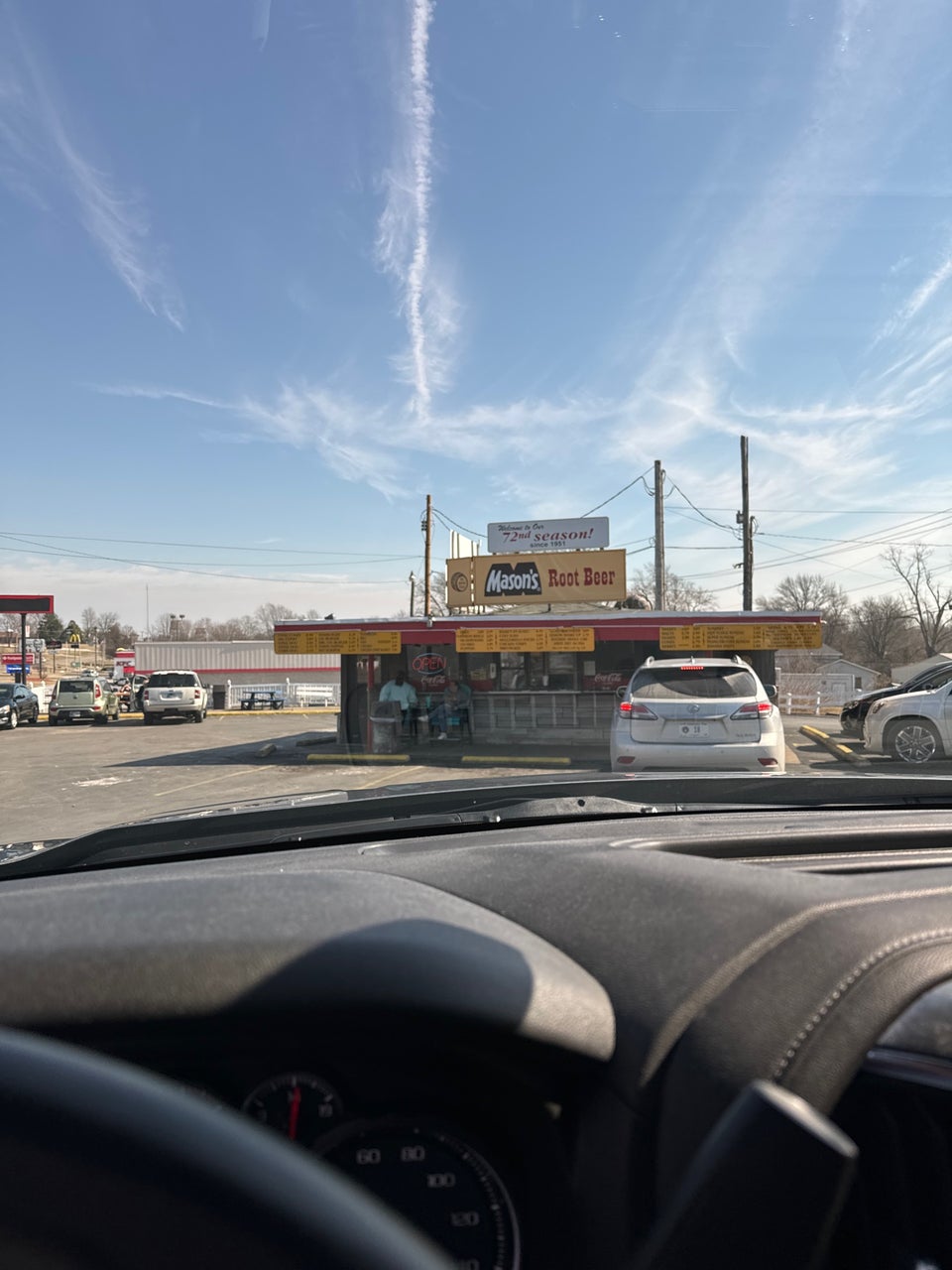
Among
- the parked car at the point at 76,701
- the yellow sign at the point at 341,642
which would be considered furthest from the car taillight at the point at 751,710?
the parked car at the point at 76,701

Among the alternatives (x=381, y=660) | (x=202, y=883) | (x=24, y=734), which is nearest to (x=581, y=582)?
(x=381, y=660)

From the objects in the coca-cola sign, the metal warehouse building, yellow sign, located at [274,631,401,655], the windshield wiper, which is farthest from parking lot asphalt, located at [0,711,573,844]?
the metal warehouse building

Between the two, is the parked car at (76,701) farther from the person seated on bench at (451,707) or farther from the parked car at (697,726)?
the parked car at (697,726)

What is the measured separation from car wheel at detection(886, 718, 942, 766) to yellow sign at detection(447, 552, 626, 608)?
11927 millimetres

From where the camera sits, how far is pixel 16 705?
3212 cm

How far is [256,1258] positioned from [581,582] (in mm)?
25357

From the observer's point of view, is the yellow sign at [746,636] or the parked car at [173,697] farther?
the parked car at [173,697]

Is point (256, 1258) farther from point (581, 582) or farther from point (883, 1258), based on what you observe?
point (581, 582)

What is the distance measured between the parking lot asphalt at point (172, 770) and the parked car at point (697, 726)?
1249mm

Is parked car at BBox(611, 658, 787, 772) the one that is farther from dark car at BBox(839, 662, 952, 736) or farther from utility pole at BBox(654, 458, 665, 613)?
utility pole at BBox(654, 458, 665, 613)

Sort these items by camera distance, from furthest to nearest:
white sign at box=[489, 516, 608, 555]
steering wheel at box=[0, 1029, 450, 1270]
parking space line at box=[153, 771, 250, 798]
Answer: white sign at box=[489, 516, 608, 555]
parking space line at box=[153, 771, 250, 798]
steering wheel at box=[0, 1029, 450, 1270]

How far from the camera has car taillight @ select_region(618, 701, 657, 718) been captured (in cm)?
964

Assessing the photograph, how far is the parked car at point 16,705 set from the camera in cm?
3103

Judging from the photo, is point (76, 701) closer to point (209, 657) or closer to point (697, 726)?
point (697, 726)
